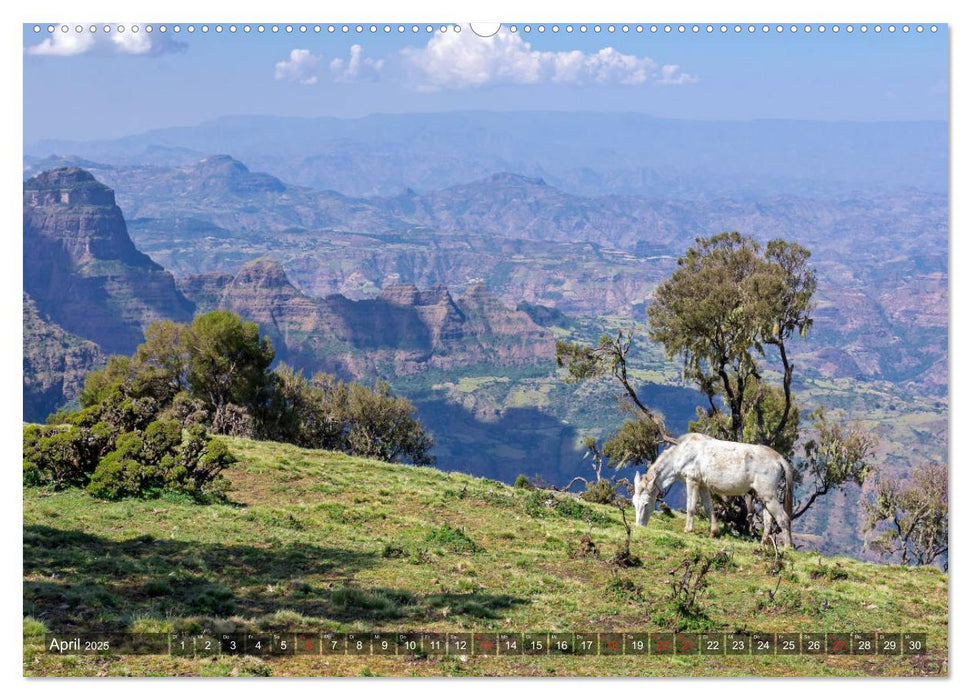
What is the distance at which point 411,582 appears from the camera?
18.4m

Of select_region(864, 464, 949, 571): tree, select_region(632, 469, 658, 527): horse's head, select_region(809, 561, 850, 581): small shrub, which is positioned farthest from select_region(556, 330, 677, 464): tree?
select_region(864, 464, 949, 571): tree

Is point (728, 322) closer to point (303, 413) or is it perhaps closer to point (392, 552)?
point (392, 552)

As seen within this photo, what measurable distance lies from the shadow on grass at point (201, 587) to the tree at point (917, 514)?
108ft

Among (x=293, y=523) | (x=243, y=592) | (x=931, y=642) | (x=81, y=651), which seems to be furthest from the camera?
(x=293, y=523)

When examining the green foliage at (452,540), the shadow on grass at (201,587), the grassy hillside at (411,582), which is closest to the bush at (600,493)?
the grassy hillside at (411,582)

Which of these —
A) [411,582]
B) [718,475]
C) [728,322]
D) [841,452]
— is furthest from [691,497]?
[841,452]

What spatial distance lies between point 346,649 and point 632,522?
15495mm

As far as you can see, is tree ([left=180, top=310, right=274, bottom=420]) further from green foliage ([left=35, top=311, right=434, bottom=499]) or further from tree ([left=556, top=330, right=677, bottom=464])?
tree ([left=556, top=330, right=677, bottom=464])

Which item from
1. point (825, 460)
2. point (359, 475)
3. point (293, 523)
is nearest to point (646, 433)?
point (825, 460)

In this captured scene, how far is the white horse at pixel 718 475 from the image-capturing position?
2480 cm

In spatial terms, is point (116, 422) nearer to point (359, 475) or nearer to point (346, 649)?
point (359, 475)

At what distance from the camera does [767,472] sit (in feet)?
81.1

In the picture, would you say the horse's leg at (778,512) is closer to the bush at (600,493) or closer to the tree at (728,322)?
the tree at (728,322)

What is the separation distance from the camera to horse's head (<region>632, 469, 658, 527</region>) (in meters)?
25.9
